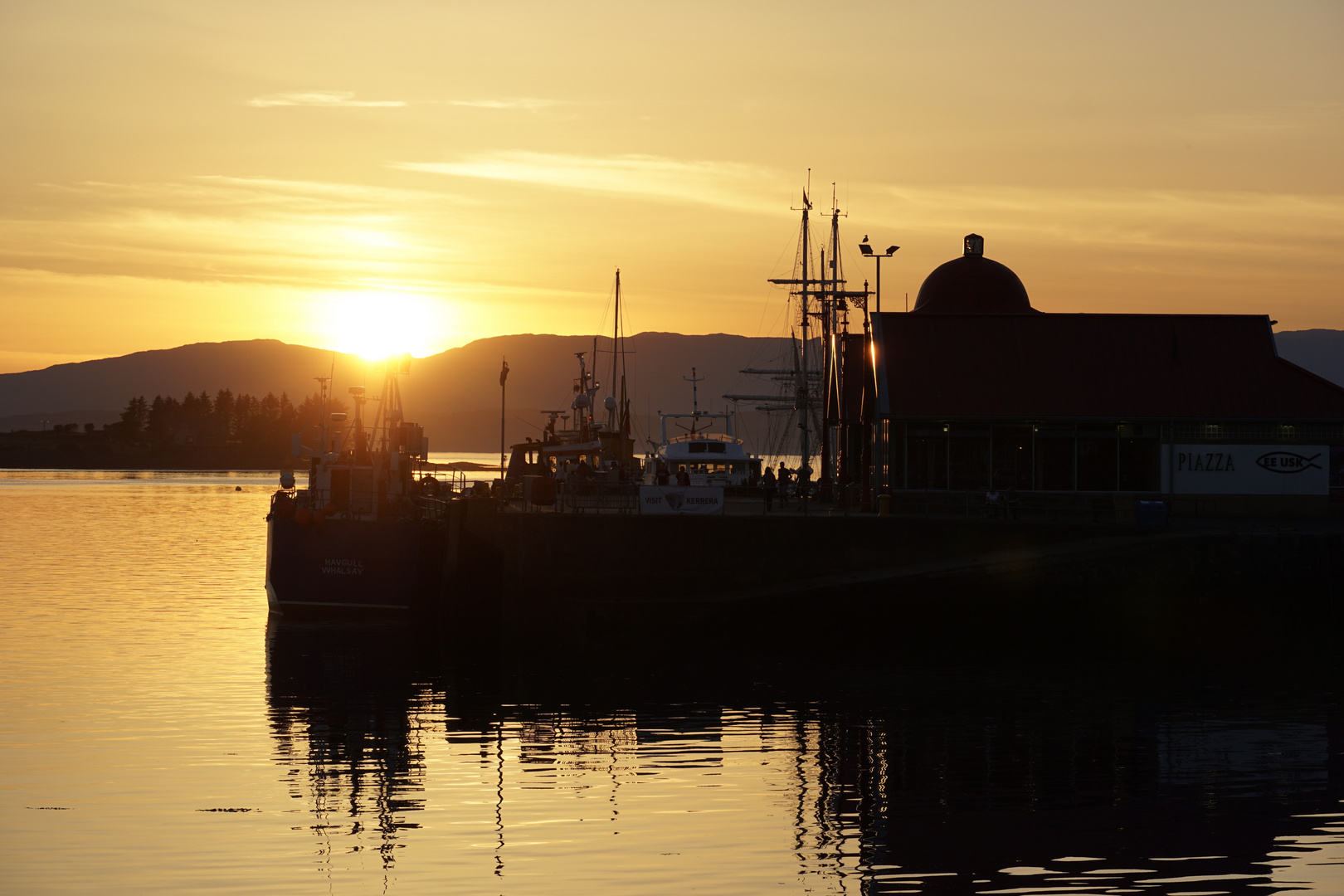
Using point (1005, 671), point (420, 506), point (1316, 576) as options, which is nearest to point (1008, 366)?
point (1316, 576)

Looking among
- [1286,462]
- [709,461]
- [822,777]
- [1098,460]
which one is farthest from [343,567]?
[1286,462]

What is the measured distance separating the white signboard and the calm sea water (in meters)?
4.86

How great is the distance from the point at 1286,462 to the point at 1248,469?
117 cm

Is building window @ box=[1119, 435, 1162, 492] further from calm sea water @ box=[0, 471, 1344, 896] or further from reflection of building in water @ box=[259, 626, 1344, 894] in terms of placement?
reflection of building in water @ box=[259, 626, 1344, 894]

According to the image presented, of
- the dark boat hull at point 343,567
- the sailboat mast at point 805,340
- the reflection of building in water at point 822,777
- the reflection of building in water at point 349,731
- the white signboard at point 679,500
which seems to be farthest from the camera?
the sailboat mast at point 805,340

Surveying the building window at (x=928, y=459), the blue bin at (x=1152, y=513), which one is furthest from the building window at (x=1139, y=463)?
the blue bin at (x=1152, y=513)

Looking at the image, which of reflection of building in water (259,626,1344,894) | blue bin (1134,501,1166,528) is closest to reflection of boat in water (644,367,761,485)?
blue bin (1134,501,1166,528)

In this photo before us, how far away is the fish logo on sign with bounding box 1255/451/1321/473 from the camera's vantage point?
41031 millimetres

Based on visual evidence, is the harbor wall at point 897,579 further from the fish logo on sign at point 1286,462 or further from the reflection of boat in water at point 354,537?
the fish logo on sign at point 1286,462

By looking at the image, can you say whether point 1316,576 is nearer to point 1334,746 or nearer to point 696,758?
point 1334,746

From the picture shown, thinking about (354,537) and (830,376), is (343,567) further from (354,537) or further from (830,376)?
(830,376)

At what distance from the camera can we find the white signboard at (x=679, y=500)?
36.8 meters

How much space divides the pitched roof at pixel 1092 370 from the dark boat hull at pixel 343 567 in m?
16.1

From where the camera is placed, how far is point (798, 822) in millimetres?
16500
